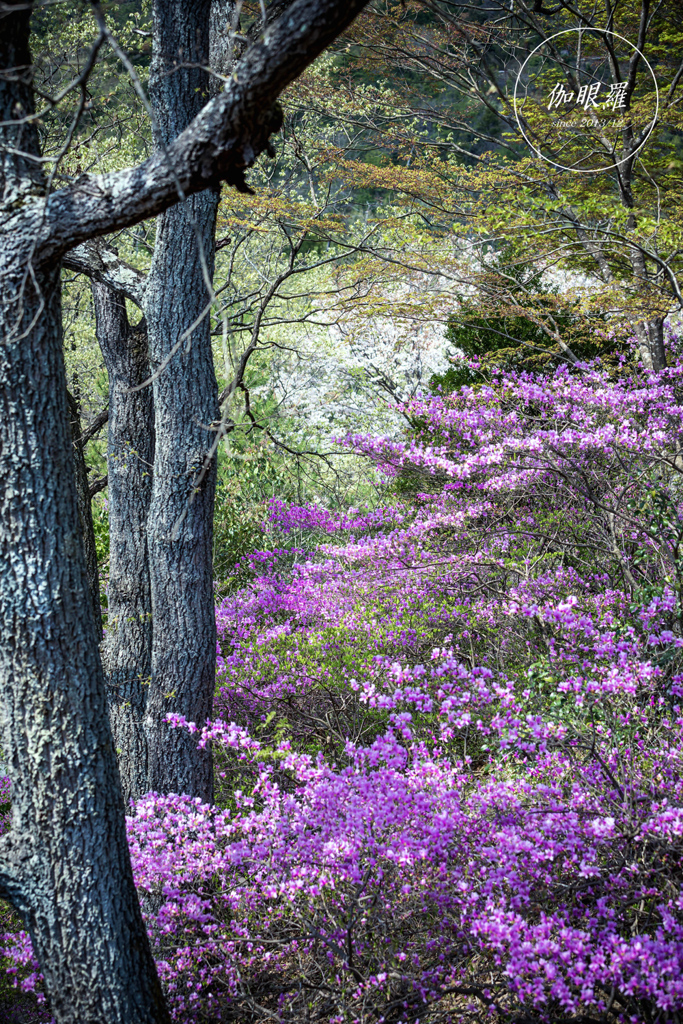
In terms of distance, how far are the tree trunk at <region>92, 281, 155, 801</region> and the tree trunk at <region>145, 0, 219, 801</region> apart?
540 mm

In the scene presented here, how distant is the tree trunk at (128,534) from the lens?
170 inches

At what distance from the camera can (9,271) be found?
6.80 ft

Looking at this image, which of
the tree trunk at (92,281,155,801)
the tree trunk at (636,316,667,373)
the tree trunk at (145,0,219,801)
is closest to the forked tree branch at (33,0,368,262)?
the tree trunk at (145,0,219,801)

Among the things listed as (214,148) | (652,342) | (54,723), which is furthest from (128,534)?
(652,342)

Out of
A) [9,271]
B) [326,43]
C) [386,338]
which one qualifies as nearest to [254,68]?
[326,43]

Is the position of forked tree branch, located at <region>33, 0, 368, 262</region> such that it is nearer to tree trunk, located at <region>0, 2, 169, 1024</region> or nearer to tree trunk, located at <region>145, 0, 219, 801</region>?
tree trunk, located at <region>0, 2, 169, 1024</region>

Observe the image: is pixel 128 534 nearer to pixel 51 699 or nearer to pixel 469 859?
pixel 51 699

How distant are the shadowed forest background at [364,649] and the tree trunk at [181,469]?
16mm

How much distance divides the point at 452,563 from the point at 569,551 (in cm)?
89

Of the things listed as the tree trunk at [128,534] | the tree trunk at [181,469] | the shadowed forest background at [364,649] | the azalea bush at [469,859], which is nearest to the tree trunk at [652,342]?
the shadowed forest background at [364,649]

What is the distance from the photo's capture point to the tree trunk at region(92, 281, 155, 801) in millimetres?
4324

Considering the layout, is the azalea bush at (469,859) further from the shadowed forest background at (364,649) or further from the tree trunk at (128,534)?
the tree trunk at (128,534)

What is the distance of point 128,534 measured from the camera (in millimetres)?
4391

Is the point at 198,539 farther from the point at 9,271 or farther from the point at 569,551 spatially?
the point at 569,551
